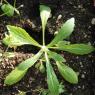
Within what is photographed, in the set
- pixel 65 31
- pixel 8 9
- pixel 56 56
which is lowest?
pixel 56 56

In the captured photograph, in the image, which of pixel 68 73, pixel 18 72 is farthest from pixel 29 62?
pixel 68 73

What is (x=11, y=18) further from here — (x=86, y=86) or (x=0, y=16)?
(x=86, y=86)

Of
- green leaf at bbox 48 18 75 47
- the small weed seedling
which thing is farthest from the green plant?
the small weed seedling

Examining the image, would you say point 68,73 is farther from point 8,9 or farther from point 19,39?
point 8,9

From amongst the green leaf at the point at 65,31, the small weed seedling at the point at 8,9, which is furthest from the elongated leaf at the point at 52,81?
the small weed seedling at the point at 8,9

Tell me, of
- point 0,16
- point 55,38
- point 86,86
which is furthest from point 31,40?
point 86,86
